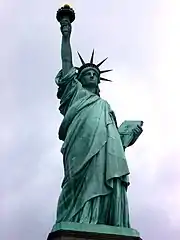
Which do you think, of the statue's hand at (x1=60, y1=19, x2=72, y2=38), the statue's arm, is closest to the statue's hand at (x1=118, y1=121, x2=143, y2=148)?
the statue's arm

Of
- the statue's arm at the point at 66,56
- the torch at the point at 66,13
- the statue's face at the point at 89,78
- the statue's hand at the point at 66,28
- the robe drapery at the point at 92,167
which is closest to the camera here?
the robe drapery at the point at 92,167

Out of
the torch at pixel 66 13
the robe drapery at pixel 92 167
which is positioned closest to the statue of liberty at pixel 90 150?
the robe drapery at pixel 92 167

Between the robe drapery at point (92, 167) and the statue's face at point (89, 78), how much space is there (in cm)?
75

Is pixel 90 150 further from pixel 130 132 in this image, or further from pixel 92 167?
pixel 130 132

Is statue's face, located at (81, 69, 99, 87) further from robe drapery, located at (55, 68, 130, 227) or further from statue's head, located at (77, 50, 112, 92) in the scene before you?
robe drapery, located at (55, 68, 130, 227)

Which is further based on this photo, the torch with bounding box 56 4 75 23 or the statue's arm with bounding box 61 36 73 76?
the torch with bounding box 56 4 75 23

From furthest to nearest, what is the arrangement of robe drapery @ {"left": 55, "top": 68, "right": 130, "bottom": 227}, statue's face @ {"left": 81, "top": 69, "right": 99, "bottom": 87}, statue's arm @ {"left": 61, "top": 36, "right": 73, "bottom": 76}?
statue's face @ {"left": 81, "top": 69, "right": 99, "bottom": 87} → statue's arm @ {"left": 61, "top": 36, "right": 73, "bottom": 76} → robe drapery @ {"left": 55, "top": 68, "right": 130, "bottom": 227}

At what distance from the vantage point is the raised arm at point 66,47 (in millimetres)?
17445

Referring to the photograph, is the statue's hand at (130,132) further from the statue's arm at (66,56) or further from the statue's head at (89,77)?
the statue's arm at (66,56)

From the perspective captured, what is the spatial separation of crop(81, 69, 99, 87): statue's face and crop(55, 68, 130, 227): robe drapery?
75cm

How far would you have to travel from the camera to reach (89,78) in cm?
1758

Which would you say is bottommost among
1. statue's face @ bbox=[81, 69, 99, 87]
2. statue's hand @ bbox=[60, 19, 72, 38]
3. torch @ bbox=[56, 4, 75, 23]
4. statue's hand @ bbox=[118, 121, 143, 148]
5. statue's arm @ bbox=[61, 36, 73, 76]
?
statue's hand @ bbox=[118, 121, 143, 148]

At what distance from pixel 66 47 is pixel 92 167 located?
3.96 metres

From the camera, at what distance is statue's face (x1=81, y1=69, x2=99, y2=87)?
1758 cm
